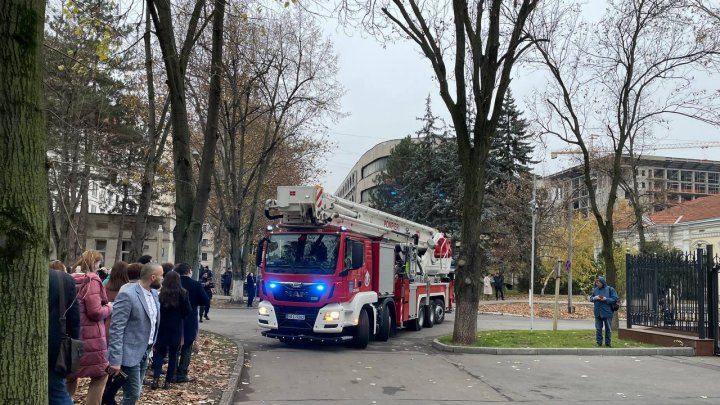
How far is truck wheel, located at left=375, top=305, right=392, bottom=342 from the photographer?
16.0 metres

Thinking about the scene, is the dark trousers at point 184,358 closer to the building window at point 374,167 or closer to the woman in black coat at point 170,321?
the woman in black coat at point 170,321

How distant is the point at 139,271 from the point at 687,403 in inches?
303

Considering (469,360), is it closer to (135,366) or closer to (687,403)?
(687,403)

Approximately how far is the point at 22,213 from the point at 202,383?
255 inches

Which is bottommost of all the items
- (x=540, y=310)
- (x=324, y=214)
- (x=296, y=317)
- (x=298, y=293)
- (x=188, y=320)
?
(x=540, y=310)

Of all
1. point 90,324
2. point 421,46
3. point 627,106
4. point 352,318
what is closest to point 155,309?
point 90,324

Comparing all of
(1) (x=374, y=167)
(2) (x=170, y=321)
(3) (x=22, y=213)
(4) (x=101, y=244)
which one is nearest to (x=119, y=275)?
(2) (x=170, y=321)

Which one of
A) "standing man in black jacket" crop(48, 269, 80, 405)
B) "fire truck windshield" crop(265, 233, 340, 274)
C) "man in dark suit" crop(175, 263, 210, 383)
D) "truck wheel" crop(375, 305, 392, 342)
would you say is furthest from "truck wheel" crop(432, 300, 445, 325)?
"standing man in black jacket" crop(48, 269, 80, 405)

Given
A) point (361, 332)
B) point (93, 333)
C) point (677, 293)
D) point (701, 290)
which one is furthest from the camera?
point (677, 293)

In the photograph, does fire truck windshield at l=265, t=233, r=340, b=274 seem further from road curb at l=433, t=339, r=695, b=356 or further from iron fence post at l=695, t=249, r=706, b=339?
iron fence post at l=695, t=249, r=706, b=339

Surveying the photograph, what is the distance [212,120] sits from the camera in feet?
42.1

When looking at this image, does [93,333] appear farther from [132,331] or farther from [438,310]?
[438,310]

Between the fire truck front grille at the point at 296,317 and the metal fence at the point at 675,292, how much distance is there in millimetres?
8716

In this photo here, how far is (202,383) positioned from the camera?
9273mm
